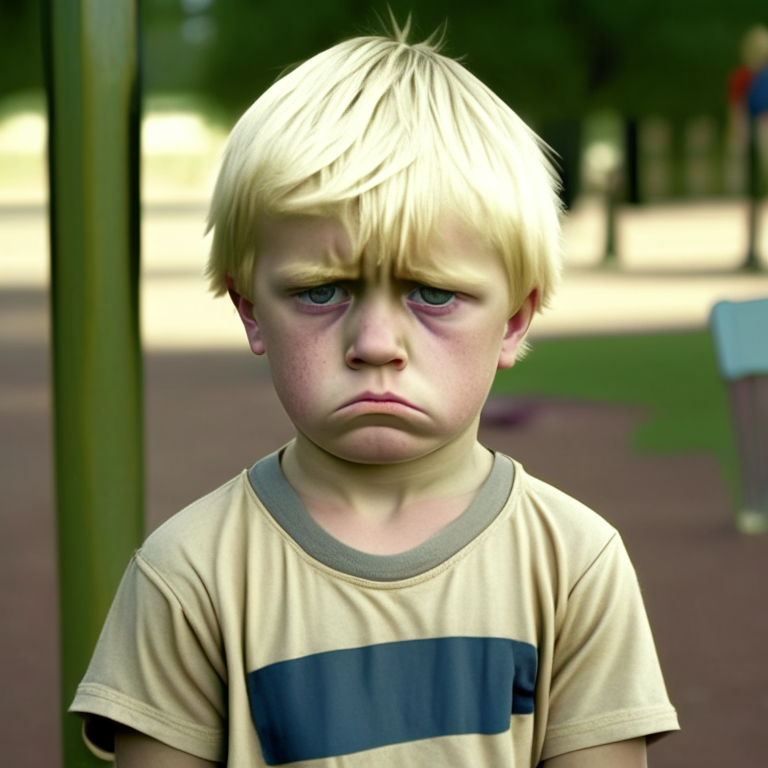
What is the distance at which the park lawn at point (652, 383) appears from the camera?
25.2 feet

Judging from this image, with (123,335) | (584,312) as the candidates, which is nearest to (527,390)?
(584,312)

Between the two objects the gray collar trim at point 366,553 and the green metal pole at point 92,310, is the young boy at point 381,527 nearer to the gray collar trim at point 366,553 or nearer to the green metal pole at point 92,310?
the gray collar trim at point 366,553

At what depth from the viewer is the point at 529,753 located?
56.1 inches

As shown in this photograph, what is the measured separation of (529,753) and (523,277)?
469 mm

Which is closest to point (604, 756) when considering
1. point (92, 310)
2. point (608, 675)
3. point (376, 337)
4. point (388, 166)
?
point (608, 675)

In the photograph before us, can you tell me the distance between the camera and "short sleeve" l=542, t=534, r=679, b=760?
1.43 metres

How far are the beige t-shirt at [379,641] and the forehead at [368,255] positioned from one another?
228 millimetres

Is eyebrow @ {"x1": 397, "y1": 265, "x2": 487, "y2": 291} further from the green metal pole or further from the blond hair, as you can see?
the green metal pole

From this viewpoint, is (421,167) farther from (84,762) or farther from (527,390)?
(527,390)

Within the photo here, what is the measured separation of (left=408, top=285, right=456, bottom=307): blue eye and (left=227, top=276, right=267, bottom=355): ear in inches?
7.2

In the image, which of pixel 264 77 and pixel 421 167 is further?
pixel 264 77

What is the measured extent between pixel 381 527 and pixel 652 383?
821cm

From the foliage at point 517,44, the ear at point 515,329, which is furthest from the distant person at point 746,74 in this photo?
the ear at point 515,329

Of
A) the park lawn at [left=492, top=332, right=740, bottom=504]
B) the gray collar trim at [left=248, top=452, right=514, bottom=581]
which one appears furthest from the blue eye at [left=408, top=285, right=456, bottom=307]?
the park lawn at [left=492, top=332, right=740, bottom=504]
